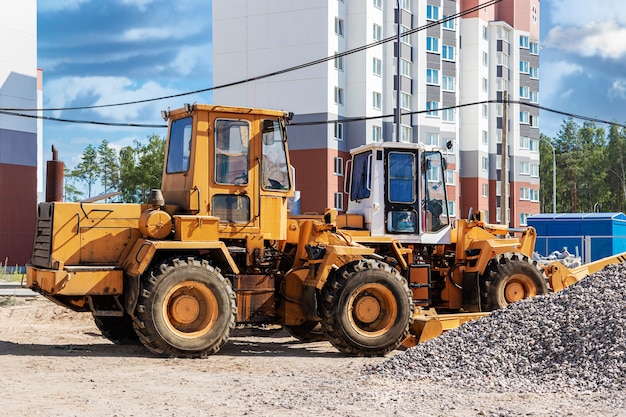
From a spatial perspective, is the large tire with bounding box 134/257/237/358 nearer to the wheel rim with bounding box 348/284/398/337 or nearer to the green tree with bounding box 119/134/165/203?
the wheel rim with bounding box 348/284/398/337

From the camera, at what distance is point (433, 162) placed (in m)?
15.4

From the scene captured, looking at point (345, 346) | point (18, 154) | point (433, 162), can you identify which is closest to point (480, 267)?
point (433, 162)

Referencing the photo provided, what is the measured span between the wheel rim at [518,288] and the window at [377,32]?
4061cm

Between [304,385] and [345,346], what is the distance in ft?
9.61

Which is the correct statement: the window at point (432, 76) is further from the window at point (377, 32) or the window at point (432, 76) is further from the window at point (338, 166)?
the window at point (338, 166)

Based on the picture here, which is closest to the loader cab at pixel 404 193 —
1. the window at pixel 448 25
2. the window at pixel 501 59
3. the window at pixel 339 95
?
the window at pixel 339 95

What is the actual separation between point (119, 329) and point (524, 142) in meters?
65.7

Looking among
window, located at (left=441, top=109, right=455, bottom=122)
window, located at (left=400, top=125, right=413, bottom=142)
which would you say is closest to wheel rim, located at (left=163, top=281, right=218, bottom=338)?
window, located at (left=400, top=125, right=413, bottom=142)

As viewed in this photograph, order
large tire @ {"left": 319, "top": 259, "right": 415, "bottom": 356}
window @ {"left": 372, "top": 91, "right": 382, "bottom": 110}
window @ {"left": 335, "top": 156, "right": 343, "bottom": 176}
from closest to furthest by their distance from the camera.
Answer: large tire @ {"left": 319, "top": 259, "right": 415, "bottom": 356} → window @ {"left": 335, "top": 156, "right": 343, "bottom": 176} → window @ {"left": 372, "top": 91, "right": 382, "bottom": 110}

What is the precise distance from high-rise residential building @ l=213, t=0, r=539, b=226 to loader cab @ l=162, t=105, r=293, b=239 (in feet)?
87.8

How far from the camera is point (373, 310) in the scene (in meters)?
13.6

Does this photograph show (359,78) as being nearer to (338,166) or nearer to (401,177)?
(338,166)

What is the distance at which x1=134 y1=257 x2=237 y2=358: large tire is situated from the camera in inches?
500

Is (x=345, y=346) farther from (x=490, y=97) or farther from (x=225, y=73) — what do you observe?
(x=490, y=97)
